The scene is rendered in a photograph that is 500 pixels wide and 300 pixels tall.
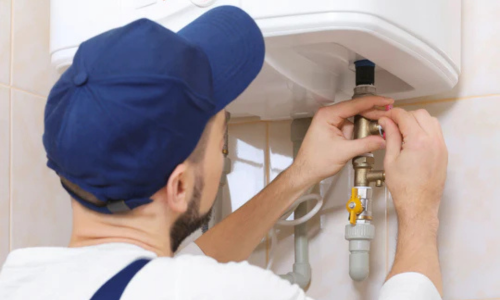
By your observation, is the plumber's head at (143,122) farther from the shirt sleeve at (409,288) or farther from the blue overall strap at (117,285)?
the shirt sleeve at (409,288)

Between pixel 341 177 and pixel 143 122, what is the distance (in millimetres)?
613

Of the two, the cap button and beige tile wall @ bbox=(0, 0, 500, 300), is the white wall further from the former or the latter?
the cap button

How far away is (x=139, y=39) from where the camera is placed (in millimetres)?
746

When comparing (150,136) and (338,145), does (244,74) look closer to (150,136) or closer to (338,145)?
(150,136)

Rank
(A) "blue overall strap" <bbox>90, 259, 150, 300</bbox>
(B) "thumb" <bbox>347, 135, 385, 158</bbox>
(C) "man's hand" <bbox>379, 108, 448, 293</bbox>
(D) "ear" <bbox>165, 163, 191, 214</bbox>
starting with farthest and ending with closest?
1. (B) "thumb" <bbox>347, 135, 385, 158</bbox>
2. (C) "man's hand" <bbox>379, 108, 448, 293</bbox>
3. (D) "ear" <bbox>165, 163, 191, 214</bbox>
4. (A) "blue overall strap" <bbox>90, 259, 150, 300</bbox>

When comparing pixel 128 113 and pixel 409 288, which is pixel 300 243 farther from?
pixel 128 113

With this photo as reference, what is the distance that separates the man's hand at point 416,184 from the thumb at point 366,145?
42mm

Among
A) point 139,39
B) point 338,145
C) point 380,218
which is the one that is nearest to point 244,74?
point 139,39

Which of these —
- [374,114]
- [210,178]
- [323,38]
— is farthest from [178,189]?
[374,114]

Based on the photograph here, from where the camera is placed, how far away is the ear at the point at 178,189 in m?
0.78

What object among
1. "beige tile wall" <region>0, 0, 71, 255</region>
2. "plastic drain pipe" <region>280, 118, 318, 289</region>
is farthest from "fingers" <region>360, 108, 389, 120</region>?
"beige tile wall" <region>0, 0, 71, 255</region>

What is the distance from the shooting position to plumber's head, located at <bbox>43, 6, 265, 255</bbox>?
730 mm

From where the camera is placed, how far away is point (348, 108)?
105cm

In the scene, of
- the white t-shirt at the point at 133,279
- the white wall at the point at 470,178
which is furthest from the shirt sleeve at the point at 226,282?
the white wall at the point at 470,178
